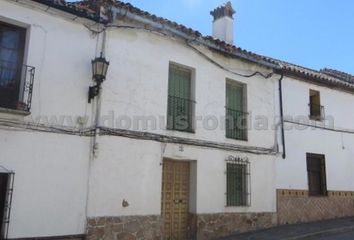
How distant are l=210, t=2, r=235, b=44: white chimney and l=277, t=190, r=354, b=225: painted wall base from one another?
16.8 feet

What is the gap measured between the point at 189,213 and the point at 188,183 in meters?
0.71

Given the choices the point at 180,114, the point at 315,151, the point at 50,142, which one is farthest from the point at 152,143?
the point at 315,151

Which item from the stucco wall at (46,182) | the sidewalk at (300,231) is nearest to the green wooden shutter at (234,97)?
the sidewalk at (300,231)

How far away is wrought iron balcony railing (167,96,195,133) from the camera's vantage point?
926cm

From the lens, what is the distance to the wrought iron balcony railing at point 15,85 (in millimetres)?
6824

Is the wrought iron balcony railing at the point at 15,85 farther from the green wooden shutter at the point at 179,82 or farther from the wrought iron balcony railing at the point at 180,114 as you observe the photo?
the green wooden shutter at the point at 179,82

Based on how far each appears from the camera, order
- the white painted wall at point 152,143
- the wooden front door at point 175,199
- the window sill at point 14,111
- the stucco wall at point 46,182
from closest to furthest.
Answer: the window sill at point 14,111
the stucco wall at point 46,182
the white painted wall at point 152,143
the wooden front door at point 175,199

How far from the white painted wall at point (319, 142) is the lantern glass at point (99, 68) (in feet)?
19.7

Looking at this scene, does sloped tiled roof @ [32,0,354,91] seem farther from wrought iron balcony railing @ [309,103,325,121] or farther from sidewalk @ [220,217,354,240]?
sidewalk @ [220,217,354,240]

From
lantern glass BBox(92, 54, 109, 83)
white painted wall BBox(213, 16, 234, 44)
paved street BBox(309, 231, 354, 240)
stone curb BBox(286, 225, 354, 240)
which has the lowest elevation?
paved street BBox(309, 231, 354, 240)

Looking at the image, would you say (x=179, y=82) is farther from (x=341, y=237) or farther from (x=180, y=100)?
(x=341, y=237)

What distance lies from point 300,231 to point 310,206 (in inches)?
79.1

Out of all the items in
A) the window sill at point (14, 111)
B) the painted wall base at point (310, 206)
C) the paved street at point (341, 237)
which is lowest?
the paved street at point (341, 237)

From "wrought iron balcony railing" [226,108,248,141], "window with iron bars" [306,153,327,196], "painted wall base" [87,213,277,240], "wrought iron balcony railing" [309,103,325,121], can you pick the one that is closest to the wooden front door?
"painted wall base" [87,213,277,240]
